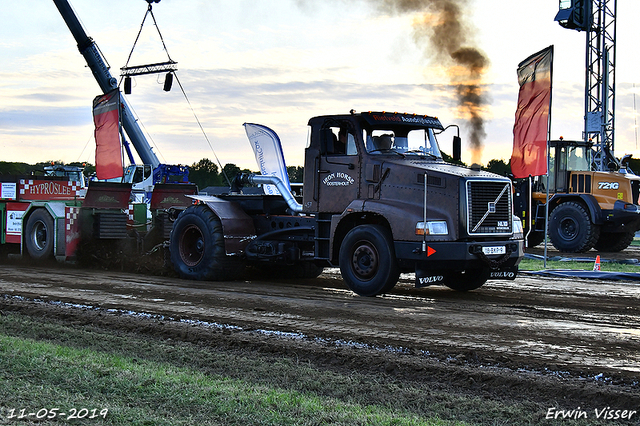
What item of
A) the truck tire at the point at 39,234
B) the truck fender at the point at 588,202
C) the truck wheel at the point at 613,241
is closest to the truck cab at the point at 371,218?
the truck tire at the point at 39,234

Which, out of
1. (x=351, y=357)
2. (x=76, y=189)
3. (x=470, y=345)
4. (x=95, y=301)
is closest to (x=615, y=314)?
(x=470, y=345)

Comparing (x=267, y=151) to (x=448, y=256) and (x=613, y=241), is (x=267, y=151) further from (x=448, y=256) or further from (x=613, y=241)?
(x=613, y=241)

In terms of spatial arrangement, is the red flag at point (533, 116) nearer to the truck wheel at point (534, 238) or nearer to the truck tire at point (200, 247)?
the truck wheel at point (534, 238)

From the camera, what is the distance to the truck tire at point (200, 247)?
1232 cm

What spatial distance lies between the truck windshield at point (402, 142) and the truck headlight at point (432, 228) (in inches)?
57.2

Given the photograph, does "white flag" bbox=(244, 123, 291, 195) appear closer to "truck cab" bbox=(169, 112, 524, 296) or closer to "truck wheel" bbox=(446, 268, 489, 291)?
"truck cab" bbox=(169, 112, 524, 296)

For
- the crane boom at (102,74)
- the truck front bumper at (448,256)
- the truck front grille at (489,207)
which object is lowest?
the truck front bumper at (448,256)

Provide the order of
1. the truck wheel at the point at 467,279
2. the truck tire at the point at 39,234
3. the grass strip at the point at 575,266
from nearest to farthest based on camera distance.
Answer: the truck wheel at the point at 467,279 < the truck tire at the point at 39,234 < the grass strip at the point at 575,266

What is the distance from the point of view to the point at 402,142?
1106 centimetres

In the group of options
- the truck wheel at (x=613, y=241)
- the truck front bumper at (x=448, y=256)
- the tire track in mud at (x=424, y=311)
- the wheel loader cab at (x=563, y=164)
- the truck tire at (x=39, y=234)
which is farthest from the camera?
the truck wheel at (x=613, y=241)

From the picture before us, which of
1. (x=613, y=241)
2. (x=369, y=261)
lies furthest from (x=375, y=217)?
(x=613, y=241)

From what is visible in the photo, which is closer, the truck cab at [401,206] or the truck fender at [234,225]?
→ the truck cab at [401,206]

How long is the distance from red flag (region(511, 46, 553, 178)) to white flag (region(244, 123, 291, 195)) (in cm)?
551

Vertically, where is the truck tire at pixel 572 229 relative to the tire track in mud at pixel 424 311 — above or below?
above
